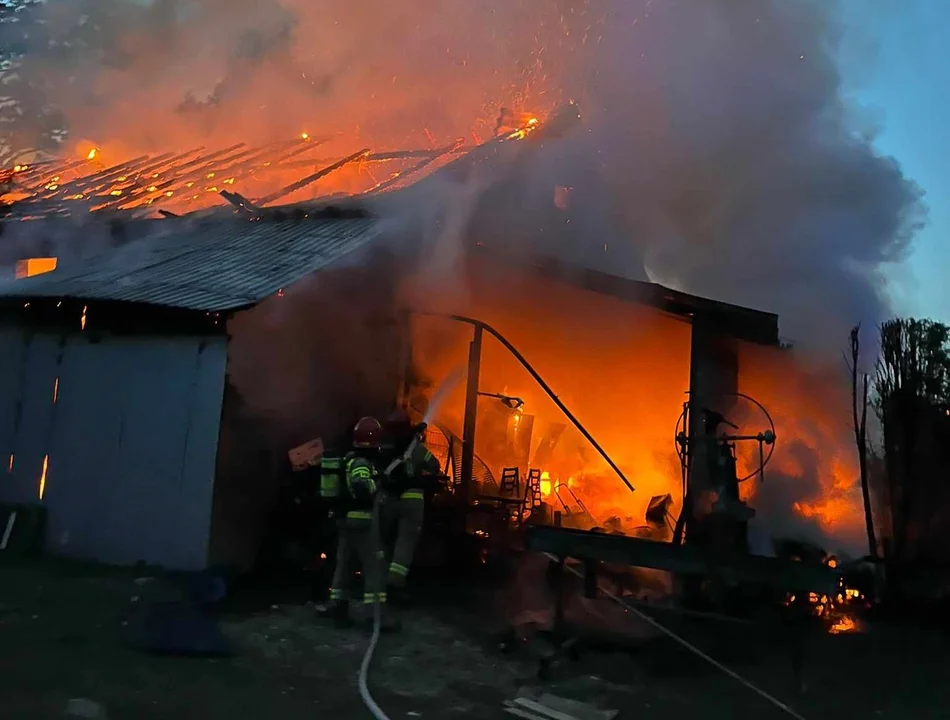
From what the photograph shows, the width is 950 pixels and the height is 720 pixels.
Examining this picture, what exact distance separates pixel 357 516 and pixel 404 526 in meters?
0.64

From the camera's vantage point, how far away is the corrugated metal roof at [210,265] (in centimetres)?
804

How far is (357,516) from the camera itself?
22.3 ft

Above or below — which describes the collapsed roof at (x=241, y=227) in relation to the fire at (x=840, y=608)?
above

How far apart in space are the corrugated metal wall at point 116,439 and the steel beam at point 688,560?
346 cm

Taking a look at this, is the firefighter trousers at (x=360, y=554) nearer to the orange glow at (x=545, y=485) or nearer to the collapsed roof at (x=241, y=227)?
the collapsed roof at (x=241, y=227)

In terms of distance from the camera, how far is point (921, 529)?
8078mm

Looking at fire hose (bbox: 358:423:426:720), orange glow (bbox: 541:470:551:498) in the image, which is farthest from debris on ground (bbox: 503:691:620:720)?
orange glow (bbox: 541:470:551:498)

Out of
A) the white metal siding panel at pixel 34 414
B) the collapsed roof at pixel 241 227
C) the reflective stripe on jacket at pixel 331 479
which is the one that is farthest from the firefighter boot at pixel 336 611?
the white metal siding panel at pixel 34 414

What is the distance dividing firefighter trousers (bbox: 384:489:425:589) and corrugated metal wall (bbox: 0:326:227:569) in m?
1.80

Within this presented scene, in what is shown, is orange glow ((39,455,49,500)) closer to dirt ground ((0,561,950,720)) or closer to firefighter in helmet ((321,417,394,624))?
dirt ground ((0,561,950,720))

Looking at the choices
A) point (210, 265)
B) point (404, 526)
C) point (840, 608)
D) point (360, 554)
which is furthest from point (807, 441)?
point (210, 265)

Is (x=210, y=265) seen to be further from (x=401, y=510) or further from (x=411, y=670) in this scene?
(x=411, y=670)

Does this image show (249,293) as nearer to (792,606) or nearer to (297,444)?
(297,444)

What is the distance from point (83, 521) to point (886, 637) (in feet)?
24.7
